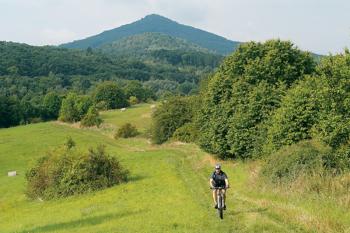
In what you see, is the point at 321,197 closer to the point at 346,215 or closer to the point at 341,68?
the point at 346,215

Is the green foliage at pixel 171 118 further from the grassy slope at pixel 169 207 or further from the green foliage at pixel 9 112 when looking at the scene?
the green foliage at pixel 9 112

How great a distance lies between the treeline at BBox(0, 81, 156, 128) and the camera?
444ft

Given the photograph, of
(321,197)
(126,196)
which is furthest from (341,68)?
(126,196)

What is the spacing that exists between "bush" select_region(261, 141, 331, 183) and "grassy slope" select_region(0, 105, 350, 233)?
166 centimetres

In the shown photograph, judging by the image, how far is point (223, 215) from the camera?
2594cm

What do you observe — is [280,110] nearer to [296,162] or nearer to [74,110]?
[296,162]

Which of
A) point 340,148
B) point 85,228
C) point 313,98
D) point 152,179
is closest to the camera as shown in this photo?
point 85,228

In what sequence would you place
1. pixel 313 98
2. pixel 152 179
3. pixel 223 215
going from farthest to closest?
pixel 152 179 → pixel 313 98 → pixel 223 215

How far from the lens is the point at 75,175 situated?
45250 millimetres

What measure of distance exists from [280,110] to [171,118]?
1675 inches

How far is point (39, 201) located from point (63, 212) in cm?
1004

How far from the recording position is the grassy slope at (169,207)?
2308 cm

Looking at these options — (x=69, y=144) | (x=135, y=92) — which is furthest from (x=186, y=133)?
(x=135, y=92)

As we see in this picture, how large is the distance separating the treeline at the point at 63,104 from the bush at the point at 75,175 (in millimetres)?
87486
